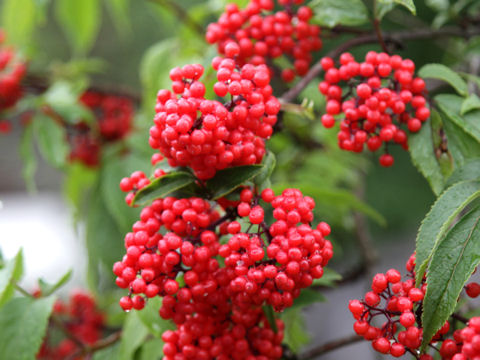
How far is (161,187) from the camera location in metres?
0.58

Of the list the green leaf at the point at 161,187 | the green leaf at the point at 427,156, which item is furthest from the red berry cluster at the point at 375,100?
the green leaf at the point at 161,187

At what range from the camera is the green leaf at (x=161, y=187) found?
0.57m

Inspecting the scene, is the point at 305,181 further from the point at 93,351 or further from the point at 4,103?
the point at 4,103

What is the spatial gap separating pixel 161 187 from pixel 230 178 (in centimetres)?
8

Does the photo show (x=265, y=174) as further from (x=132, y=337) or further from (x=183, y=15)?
(x=183, y=15)

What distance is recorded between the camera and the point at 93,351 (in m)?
0.86

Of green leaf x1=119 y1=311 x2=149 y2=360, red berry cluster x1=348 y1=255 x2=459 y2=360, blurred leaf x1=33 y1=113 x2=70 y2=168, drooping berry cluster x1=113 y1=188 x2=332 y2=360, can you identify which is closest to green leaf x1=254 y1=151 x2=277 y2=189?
drooping berry cluster x1=113 y1=188 x2=332 y2=360

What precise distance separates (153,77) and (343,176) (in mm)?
573

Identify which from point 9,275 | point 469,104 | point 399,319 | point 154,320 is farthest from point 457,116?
point 9,275

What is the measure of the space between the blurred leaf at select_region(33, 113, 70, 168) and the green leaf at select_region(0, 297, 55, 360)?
17.0 inches

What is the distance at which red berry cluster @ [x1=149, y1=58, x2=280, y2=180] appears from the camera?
1.78 ft

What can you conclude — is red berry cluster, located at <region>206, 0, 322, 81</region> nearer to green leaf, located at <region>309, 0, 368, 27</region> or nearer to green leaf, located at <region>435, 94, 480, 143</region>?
green leaf, located at <region>309, 0, 368, 27</region>

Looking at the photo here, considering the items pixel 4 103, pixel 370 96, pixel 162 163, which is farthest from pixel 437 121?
pixel 4 103

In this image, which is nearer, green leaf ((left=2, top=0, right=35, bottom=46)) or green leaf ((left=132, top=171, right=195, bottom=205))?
green leaf ((left=132, top=171, right=195, bottom=205))
